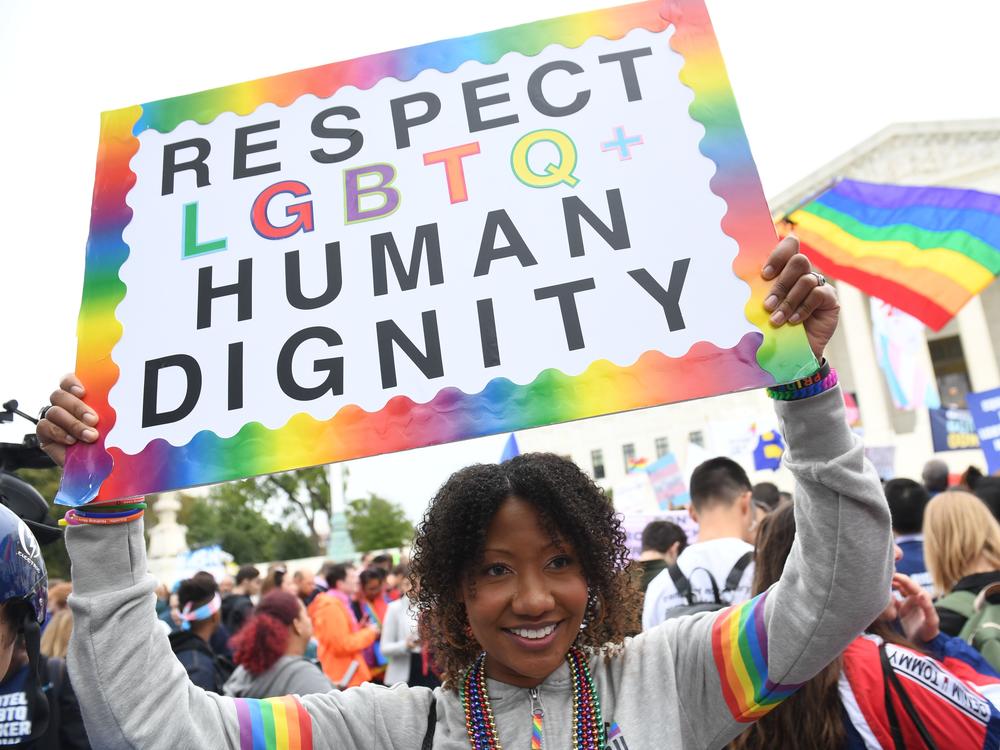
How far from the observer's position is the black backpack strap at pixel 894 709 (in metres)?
2.36

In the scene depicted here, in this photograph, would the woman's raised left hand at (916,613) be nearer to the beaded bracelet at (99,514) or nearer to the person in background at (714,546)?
the person in background at (714,546)

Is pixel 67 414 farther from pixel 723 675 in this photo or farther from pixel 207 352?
pixel 723 675

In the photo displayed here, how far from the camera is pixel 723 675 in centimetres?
179

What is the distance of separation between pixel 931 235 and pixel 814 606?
7.85 metres

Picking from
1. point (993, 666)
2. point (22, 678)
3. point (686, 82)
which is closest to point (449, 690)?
point (22, 678)

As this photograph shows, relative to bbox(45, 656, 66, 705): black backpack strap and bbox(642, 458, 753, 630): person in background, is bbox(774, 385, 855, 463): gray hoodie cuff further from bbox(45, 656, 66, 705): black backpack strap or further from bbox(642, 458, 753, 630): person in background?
bbox(642, 458, 753, 630): person in background

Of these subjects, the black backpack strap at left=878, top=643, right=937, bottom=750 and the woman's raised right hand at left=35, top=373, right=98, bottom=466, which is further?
the black backpack strap at left=878, top=643, right=937, bottom=750

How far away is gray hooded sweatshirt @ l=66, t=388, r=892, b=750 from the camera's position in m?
1.67

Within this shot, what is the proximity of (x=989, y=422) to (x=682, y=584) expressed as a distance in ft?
22.3

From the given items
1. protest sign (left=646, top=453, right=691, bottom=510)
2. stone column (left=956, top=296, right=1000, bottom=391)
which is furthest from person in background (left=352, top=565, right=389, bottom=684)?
stone column (left=956, top=296, right=1000, bottom=391)

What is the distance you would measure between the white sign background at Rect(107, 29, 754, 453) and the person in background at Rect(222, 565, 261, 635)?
212 inches

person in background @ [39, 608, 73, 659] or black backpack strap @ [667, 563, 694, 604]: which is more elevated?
person in background @ [39, 608, 73, 659]

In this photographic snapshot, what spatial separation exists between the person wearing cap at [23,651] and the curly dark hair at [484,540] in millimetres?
1045

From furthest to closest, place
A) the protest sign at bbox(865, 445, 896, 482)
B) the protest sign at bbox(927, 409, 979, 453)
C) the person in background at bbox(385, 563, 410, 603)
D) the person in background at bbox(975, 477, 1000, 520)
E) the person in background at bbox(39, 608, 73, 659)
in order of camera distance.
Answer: the protest sign at bbox(865, 445, 896, 482)
the protest sign at bbox(927, 409, 979, 453)
the person in background at bbox(385, 563, 410, 603)
the person in background at bbox(975, 477, 1000, 520)
the person in background at bbox(39, 608, 73, 659)
